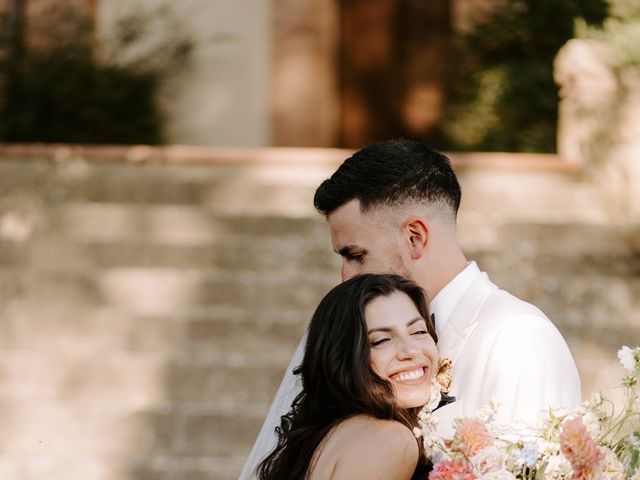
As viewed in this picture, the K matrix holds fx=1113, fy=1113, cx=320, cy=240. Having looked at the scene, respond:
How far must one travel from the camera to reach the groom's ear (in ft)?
10.3

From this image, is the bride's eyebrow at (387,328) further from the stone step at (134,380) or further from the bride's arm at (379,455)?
the stone step at (134,380)

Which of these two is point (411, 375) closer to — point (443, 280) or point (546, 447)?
point (443, 280)

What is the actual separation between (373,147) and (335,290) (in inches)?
20.5

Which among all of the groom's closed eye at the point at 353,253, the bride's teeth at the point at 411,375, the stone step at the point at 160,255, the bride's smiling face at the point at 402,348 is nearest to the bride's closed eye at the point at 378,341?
the bride's smiling face at the point at 402,348

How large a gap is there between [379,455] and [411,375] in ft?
0.79

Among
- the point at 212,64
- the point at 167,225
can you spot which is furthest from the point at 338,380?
the point at 212,64

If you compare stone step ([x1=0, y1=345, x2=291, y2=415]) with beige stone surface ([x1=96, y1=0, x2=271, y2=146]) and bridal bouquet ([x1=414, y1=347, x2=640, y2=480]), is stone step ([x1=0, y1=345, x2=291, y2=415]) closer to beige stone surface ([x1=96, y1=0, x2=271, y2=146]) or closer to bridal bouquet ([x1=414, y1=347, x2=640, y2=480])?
bridal bouquet ([x1=414, y1=347, x2=640, y2=480])

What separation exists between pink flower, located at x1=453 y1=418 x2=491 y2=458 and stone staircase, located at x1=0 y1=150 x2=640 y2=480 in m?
4.08

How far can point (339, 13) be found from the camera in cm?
1151

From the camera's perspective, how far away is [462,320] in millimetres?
2986

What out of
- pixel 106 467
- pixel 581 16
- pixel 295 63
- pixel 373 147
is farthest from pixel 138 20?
pixel 373 147

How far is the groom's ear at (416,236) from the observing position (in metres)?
3.15

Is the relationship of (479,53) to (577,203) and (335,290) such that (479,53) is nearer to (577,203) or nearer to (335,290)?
(577,203)

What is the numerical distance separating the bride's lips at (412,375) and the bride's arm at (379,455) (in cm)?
12
